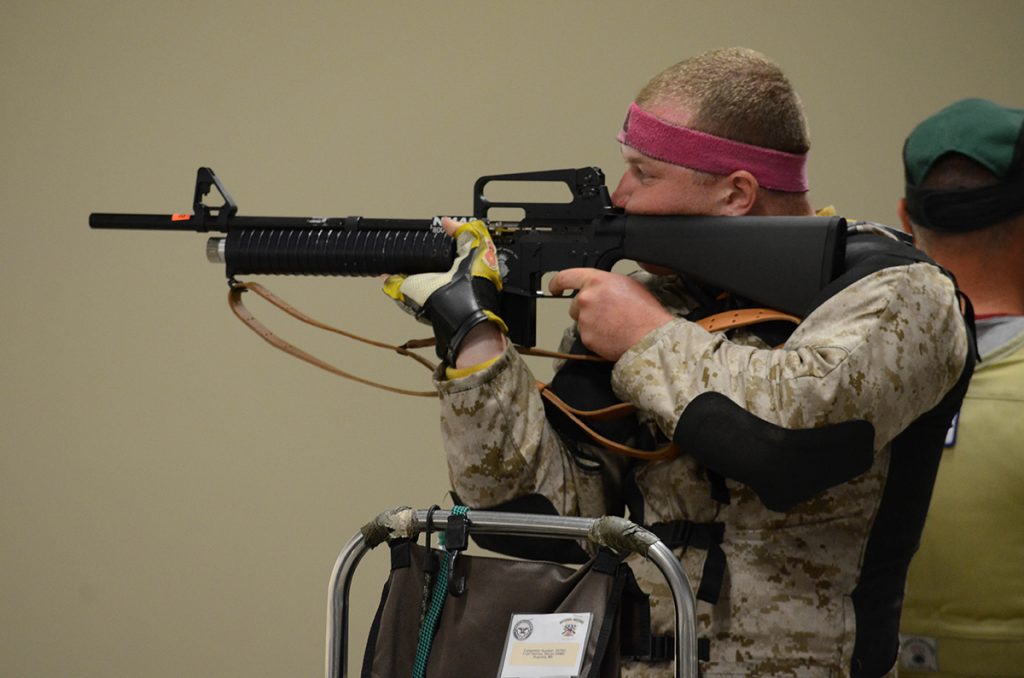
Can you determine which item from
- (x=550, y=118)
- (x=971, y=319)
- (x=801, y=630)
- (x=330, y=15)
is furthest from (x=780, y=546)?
(x=330, y=15)

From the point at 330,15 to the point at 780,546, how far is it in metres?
1.86

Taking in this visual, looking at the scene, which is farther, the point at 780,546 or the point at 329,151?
the point at 329,151

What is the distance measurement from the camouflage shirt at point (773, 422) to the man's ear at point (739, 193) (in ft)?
0.60

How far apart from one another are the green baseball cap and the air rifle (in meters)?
0.49

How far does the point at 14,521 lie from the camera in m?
2.83

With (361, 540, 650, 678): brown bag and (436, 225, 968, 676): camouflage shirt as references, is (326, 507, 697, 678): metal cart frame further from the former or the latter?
(436, 225, 968, 676): camouflage shirt

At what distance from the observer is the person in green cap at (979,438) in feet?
5.76

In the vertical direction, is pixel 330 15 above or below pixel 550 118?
above

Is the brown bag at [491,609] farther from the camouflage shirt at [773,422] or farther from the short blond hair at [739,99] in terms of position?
the short blond hair at [739,99]

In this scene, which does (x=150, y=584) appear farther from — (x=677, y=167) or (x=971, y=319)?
(x=971, y=319)

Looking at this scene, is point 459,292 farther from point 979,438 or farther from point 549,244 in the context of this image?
point 979,438

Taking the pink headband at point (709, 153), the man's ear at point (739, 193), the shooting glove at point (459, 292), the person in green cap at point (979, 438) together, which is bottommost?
the person in green cap at point (979, 438)

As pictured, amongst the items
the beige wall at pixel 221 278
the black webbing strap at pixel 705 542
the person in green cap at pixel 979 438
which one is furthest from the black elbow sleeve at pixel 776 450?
the beige wall at pixel 221 278

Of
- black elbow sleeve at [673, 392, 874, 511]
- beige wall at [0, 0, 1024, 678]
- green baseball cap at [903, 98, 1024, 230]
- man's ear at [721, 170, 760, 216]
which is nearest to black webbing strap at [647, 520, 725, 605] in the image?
black elbow sleeve at [673, 392, 874, 511]
